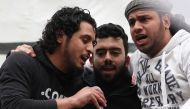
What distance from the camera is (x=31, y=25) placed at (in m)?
2.31

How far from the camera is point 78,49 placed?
140cm

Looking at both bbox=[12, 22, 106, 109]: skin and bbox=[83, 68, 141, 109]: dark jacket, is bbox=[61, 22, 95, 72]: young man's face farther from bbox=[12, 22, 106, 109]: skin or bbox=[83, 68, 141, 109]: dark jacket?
bbox=[83, 68, 141, 109]: dark jacket

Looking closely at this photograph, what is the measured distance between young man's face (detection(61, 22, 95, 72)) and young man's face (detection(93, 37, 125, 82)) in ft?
0.70

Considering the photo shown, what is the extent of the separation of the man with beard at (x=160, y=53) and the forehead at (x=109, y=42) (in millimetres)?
149

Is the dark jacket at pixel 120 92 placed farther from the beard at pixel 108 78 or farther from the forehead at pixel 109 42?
the forehead at pixel 109 42

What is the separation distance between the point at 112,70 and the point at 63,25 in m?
0.29

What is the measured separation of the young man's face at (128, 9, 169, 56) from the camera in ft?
4.73

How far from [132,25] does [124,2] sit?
0.84 m

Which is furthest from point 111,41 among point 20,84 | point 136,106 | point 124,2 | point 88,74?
point 124,2

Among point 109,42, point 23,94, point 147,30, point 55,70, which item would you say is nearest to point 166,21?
point 147,30

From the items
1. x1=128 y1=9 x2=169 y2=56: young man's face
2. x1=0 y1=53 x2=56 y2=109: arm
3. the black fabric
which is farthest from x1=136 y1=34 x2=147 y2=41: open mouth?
x1=0 y1=53 x2=56 y2=109: arm

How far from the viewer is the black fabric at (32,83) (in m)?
1.23

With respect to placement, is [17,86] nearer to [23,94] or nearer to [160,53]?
[23,94]

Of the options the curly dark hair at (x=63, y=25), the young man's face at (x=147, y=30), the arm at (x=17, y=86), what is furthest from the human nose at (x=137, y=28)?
the arm at (x=17, y=86)
